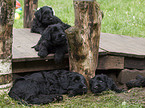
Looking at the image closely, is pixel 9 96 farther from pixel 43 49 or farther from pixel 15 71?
pixel 43 49

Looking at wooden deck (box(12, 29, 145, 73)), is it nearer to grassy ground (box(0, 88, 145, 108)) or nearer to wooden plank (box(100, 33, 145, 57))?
wooden plank (box(100, 33, 145, 57))

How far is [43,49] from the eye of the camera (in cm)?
504

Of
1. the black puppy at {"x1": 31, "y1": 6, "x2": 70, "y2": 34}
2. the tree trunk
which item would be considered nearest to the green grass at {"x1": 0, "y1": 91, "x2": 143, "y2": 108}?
the tree trunk

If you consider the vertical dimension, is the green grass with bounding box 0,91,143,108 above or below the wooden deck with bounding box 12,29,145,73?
below

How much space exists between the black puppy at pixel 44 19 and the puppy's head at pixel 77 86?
2.57 m

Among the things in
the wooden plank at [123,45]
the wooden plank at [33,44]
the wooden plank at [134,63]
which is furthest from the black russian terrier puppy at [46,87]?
the wooden plank at [134,63]

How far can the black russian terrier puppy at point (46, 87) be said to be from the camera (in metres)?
4.18

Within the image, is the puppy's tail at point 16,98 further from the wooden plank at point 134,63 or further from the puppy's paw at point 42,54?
the wooden plank at point 134,63

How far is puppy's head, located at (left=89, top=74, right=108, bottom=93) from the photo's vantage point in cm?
463

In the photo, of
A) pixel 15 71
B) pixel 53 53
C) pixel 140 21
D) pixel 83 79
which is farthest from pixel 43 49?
pixel 140 21

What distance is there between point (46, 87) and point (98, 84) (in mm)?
1048

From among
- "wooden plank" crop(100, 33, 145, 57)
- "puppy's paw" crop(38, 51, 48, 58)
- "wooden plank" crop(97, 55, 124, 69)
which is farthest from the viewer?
"wooden plank" crop(100, 33, 145, 57)

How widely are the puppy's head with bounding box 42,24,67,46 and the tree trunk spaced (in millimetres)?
999

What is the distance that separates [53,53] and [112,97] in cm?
173
